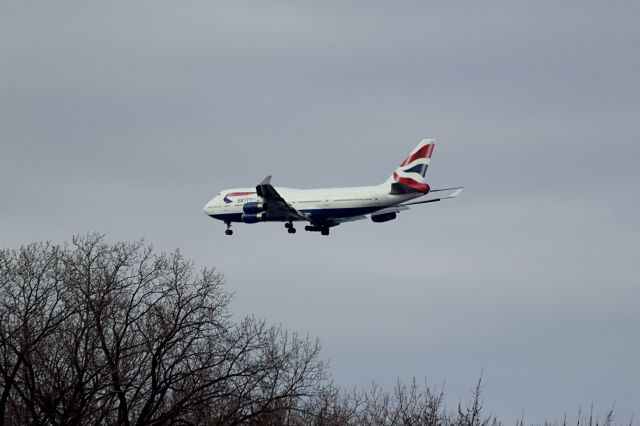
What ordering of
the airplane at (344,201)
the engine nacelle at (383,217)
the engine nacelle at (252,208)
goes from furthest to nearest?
the engine nacelle at (252,208) < the engine nacelle at (383,217) < the airplane at (344,201)

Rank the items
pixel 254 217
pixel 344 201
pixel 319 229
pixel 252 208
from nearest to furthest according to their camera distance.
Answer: pixel 344 201 < pixel 254 217 < pixel 252 208 < pixel 319 229

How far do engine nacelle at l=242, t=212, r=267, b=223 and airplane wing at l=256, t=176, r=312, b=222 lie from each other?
2.31 feet

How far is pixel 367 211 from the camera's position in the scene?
8700cm

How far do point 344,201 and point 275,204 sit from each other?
5192 millimetres

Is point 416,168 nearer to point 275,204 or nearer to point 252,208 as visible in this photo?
point 275,204

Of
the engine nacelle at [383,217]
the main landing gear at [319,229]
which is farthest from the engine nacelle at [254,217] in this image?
the engine nacelle at [383,217]

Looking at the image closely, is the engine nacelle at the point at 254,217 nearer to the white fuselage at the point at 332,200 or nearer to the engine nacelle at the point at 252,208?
the engine nacelle at the point at 252,208

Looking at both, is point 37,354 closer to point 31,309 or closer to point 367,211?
point 31,309

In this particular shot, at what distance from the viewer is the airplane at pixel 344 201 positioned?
3354 inches

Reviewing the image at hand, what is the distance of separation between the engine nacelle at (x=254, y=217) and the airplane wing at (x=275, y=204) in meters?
0.70

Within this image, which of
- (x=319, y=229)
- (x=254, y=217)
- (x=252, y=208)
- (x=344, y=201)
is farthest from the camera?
(x=319, y=229)

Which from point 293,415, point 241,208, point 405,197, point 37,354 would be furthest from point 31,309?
point 241,208

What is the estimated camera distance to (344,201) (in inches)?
3420

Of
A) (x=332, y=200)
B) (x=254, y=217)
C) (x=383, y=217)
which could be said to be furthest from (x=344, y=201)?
(x=254, y=217)
